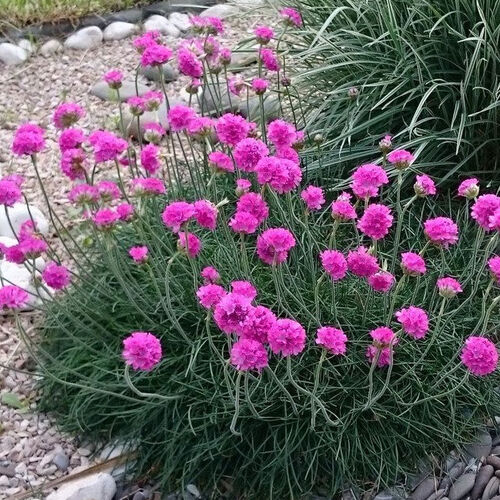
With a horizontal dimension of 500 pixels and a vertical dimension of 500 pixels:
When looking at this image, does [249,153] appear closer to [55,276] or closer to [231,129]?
[231,129]

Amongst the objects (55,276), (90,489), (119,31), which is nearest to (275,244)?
(55,276)

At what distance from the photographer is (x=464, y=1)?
289 centimetres

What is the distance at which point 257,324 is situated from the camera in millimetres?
1520

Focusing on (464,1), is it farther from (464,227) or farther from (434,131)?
(464,227)

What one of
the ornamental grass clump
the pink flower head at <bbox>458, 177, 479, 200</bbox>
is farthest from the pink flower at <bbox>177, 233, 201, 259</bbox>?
the pink flower head at <bbox>458, 177, 479, 200</bbox>

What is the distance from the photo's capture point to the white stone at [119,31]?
15.4 ft

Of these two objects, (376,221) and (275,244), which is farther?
(376,221)

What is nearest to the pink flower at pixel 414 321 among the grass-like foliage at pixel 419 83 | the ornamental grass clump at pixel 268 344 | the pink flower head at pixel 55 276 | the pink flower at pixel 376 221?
the ornamental grass clump at pixel 268 344

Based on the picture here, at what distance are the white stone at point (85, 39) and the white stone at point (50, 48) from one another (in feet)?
0.17

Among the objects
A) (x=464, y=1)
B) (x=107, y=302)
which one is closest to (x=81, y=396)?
(x=107, y=302)

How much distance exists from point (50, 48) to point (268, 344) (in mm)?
3222

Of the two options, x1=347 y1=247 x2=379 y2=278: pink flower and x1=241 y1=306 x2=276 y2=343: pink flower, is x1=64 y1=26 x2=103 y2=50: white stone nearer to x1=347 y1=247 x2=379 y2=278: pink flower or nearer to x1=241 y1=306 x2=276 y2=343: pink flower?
x1=347 y1=247 x2=379 y2=278: pink flower

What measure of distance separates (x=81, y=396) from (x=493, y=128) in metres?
1.74

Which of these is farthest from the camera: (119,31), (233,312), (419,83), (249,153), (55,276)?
(119,31)
